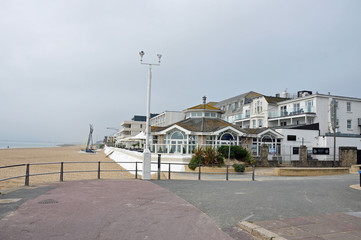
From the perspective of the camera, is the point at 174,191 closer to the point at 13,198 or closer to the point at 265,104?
the point at 13,198

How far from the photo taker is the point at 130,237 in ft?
18.0

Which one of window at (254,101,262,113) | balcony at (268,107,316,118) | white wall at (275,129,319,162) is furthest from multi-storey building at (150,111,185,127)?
Result: white wall at (275,129,319,162)

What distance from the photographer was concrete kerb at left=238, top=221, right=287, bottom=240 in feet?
17.8

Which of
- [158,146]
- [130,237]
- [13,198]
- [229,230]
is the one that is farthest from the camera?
[158,146]

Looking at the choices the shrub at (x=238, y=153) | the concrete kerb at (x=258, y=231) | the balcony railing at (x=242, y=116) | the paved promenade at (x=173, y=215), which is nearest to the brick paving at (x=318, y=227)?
the paved promenade at (x=173, y=215)

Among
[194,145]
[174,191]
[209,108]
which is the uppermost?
[209,108]

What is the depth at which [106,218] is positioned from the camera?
6777 millimetres

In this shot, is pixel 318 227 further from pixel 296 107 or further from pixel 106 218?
pixel 296 107

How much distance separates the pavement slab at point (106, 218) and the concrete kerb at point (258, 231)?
31cm

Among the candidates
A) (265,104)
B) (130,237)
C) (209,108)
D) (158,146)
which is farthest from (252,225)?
(265,104)

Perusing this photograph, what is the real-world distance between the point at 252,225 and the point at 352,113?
4557 cm

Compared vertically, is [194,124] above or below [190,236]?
above

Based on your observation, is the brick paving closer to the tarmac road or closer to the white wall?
the tarmac road

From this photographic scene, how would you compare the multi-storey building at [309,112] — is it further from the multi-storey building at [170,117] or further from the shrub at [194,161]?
the shrub at [194,161]
